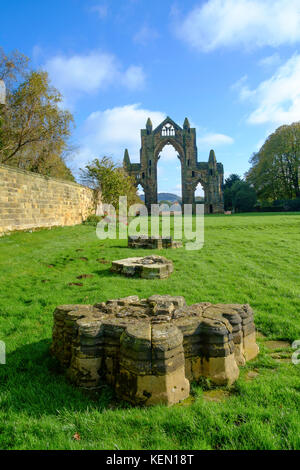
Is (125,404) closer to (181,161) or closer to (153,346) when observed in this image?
(153,346)

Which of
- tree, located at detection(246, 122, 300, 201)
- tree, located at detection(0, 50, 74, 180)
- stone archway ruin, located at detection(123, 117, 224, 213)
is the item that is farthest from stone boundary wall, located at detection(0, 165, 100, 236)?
tree, located at detection(246, 122, 300, 201)

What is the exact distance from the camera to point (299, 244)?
12062mm

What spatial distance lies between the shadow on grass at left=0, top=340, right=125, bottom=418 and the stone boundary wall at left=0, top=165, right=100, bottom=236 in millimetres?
9926

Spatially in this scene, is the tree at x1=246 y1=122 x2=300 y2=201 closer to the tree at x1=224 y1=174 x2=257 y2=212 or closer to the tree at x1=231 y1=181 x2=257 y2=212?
the tree at x1=224 y1=174 x2=257 y2=212

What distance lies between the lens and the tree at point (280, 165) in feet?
150

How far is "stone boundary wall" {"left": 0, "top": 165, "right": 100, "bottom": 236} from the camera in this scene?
41.4 feet

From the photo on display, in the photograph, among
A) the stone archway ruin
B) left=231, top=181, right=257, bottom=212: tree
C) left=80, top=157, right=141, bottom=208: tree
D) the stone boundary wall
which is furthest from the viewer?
the stone archway ruin

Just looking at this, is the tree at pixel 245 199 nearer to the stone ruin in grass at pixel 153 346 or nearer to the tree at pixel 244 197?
the tree at pixel 244 197

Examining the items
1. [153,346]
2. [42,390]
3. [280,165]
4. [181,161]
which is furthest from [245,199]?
[42,390]

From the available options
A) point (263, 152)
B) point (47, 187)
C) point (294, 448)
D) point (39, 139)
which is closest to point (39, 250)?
point (47, 187)

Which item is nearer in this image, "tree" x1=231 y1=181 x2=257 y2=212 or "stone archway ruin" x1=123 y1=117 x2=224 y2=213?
"tree" x1=231 y1=181 x2=257 y2=212

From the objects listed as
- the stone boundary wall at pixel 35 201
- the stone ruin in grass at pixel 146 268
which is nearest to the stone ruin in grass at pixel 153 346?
the stone ruin in grass at pixel 146 268

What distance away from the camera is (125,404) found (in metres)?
2.86
